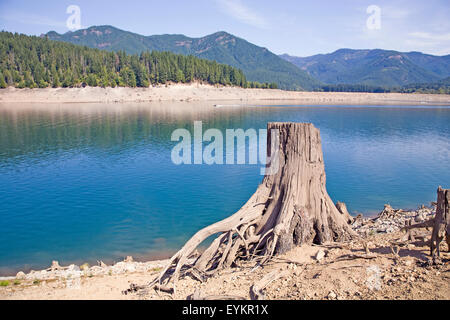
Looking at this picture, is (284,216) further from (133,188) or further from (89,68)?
(89,68)

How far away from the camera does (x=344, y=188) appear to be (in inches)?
781

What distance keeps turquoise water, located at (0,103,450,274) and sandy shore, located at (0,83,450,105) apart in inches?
2442

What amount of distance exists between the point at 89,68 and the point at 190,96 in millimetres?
36365

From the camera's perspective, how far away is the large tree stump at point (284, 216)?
25.6ft

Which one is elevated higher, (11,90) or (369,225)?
(11,90)

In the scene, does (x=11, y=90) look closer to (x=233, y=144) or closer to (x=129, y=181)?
(x=233, y=144)

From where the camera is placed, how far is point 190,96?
112 m

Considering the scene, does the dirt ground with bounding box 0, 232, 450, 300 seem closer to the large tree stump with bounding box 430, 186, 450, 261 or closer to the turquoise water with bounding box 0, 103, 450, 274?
the large tree stump with bounding box 430, 186, 450, 261

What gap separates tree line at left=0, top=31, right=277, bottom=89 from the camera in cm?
10169

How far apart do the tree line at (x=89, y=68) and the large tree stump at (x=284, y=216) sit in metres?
104

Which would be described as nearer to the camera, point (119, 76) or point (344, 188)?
point (344, 188)

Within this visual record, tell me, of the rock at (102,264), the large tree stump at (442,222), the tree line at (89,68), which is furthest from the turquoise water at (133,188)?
the tree line at (89,68)

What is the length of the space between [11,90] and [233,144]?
8490 cm
